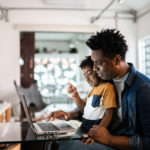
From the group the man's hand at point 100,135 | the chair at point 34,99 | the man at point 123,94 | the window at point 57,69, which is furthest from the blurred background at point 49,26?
the man's hand at point 100,135

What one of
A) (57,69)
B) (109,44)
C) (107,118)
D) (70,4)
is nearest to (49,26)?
(70,4)

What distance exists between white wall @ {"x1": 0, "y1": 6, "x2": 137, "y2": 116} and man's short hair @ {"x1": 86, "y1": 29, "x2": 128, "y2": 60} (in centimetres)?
351

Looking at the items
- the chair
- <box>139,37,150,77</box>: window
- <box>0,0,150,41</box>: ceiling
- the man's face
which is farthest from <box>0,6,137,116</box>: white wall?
the man's face

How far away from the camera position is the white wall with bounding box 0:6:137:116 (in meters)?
4.80

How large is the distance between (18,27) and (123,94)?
3.81 m

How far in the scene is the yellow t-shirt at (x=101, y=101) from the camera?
1.48m

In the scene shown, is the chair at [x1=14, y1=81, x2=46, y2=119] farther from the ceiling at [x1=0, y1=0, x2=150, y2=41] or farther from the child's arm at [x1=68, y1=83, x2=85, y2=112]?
the child's arm at [x1=68, y1=83, x2=85, y2=112]

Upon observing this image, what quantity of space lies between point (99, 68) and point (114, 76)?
0.11m

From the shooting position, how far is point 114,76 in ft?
4.87

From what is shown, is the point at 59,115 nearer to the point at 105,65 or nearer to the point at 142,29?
the point at 105,65

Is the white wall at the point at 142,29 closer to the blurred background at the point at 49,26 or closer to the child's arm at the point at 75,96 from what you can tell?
the blurred background at the point at 49,26

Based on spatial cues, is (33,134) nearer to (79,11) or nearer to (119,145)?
(119,145)

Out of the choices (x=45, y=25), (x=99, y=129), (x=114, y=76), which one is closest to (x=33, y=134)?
(x=99, y=129)

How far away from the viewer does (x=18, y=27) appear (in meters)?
4.77
